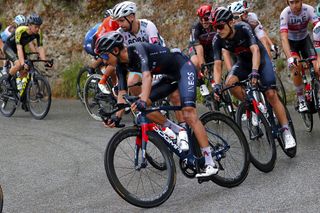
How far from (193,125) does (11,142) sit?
4904mm

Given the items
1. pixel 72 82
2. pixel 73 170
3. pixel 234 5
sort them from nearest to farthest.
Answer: pixel 73 170 → pixel 234 5 → pixel 72 82

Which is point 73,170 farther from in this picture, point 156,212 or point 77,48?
point 77,48

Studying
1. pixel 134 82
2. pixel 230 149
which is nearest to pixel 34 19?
pixel 134 82

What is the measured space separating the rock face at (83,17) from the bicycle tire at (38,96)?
3770mm

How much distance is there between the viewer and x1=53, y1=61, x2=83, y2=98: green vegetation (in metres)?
16.3

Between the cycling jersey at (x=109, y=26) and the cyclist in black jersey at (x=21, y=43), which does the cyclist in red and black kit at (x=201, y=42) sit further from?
the cyclist in black jersey at (x=21, y=43)

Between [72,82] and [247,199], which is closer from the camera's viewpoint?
[247,199]

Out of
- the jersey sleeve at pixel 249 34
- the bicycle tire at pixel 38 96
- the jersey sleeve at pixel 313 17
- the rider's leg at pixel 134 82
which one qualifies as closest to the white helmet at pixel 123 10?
the rider's leg at pixel 134 82

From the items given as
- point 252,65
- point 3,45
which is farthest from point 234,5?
point 3,45

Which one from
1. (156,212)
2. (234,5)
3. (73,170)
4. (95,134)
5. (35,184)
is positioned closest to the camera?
(156,212)

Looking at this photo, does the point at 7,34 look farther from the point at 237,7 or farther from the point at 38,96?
the point at 237,7

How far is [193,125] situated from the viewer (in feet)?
23.4

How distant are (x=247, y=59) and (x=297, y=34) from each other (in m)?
2.55

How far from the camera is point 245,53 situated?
855 centimetres
